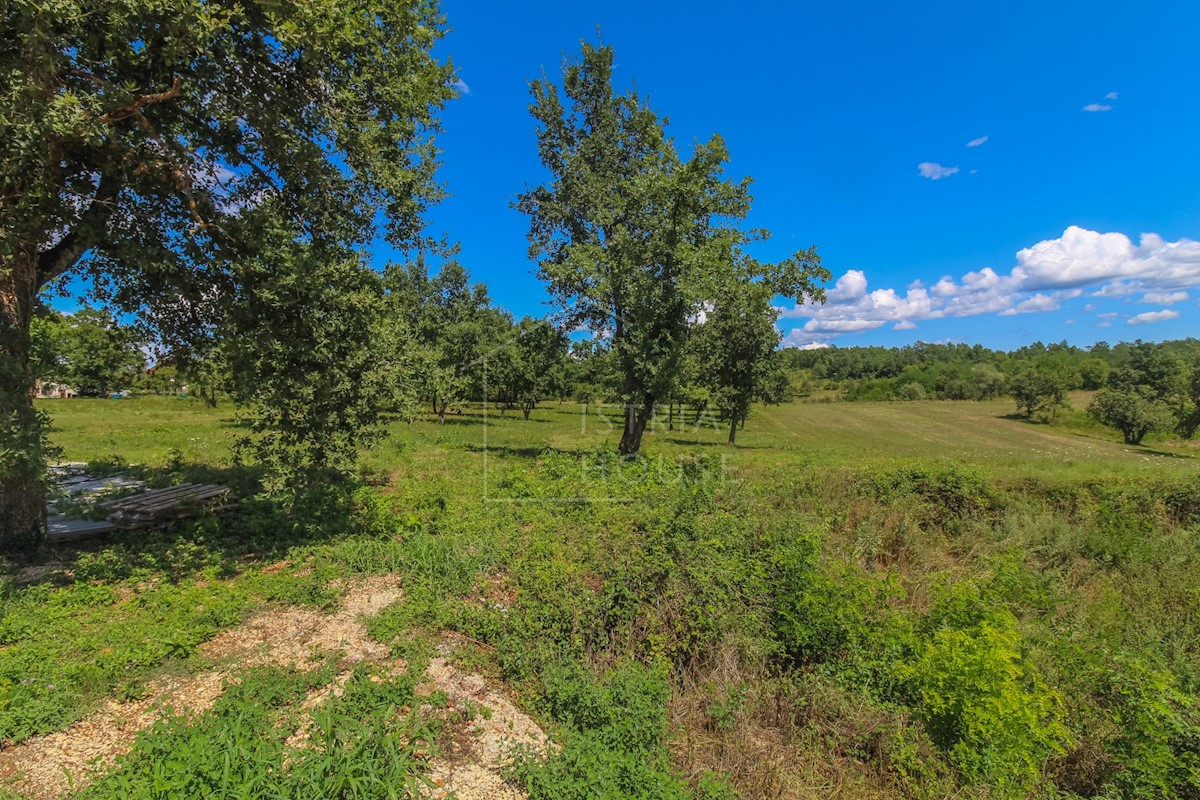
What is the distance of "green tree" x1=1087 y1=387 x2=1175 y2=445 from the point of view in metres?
43.1

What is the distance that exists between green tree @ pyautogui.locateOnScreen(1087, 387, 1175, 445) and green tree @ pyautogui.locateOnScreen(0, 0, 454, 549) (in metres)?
62.4

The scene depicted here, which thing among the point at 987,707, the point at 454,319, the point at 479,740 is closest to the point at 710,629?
the point at 987,707

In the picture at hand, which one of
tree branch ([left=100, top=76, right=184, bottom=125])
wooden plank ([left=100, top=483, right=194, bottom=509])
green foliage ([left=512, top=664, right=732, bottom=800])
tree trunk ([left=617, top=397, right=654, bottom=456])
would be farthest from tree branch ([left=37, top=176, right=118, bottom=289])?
tree trunk ([left=617, top=397, right=654, bottom=456])

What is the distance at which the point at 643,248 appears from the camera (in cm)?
1535

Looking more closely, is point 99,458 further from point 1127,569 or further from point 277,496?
point 1127,569

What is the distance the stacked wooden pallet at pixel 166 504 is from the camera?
814 centimetres

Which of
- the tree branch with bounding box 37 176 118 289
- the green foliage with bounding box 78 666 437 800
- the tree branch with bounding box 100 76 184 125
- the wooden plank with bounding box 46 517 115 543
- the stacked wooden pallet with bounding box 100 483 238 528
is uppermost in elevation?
the tree branch with bounding box 100 76 184 125

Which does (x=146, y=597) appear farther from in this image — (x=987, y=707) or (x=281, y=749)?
(x=987, y=707)

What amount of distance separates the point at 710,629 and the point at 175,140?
9.38 metres

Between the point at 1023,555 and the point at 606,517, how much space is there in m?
7.01

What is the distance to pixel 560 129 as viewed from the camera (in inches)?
755

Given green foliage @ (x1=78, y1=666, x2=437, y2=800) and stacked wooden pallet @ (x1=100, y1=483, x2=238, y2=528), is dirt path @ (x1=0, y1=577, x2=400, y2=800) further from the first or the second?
stacked wooden pallet @ (x1=100, y1=483, x2=238, y2=528)

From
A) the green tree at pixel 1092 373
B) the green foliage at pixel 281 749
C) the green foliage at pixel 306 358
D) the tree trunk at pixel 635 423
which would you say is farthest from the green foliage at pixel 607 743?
the green tree at pixel 1092 373

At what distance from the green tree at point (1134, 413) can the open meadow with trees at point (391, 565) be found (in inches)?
1906
